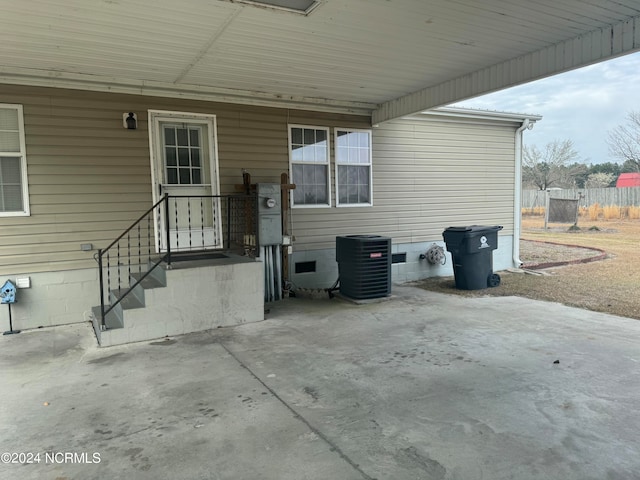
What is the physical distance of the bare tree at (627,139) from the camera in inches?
722

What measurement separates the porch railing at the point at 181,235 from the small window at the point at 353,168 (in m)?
1.84

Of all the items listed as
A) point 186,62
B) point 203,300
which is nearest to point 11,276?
point 203,300

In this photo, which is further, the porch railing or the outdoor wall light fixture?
the porch railing

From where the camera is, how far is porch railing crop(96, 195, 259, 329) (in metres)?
5.51

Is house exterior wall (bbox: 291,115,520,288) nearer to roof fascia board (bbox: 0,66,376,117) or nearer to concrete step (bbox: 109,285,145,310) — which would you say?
roof fascia board (bbox: 0,66,376,117)

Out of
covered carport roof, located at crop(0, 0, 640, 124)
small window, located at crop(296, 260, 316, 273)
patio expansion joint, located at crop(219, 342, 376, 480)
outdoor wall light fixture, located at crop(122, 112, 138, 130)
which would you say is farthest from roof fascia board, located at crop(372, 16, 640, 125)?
patio expansion joint, located at crop(219, 342, 376, 480)

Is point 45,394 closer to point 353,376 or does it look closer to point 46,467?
point 46,467

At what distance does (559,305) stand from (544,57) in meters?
3.33

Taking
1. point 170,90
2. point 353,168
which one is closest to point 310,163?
point 353,168

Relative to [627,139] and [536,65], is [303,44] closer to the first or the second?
[536,65]

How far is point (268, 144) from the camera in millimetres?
6469

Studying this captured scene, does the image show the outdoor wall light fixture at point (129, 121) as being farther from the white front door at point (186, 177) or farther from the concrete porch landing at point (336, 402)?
the concrete porch landing at point (336, 402)

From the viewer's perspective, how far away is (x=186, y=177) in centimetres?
592

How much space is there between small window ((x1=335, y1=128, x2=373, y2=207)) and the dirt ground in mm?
2007
